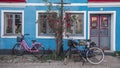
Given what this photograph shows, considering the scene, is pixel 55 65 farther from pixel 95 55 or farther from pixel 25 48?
pixel 25 48

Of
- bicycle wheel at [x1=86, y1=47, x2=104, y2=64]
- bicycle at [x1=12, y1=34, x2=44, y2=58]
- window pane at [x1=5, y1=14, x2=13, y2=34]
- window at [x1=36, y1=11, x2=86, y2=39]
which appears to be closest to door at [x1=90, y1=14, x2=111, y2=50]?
window at [x1=36, y1=11, x2=86, y2=39]

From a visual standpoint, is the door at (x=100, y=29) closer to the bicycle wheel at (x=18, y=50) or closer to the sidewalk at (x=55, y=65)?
the sidewalk at (x=55, y=65)

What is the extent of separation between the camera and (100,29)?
17219mm

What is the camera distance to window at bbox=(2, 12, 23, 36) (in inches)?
669

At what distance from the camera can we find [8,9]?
16766 mm

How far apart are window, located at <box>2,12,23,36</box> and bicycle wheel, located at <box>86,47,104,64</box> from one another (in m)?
4.96

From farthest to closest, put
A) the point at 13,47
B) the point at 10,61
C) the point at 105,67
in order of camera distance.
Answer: the point at 13,47 < the point at 10,61 < the point at 105,67

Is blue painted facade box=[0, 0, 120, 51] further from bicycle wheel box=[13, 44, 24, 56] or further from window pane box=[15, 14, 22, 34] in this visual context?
bicycle wheel box=[13, 44, 24, 56]

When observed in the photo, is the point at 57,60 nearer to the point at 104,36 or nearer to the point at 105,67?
the point at 105,67

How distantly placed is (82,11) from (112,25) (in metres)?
1.77

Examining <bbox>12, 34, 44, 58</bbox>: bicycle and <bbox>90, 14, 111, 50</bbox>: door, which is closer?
<bbox>12, 34, 44, 58</bbox>: bicycle

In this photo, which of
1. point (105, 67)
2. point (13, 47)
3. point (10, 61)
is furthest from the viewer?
point (13, 47)

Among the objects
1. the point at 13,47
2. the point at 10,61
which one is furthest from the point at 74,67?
the point at 13,47

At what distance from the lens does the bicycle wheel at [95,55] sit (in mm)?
13492
